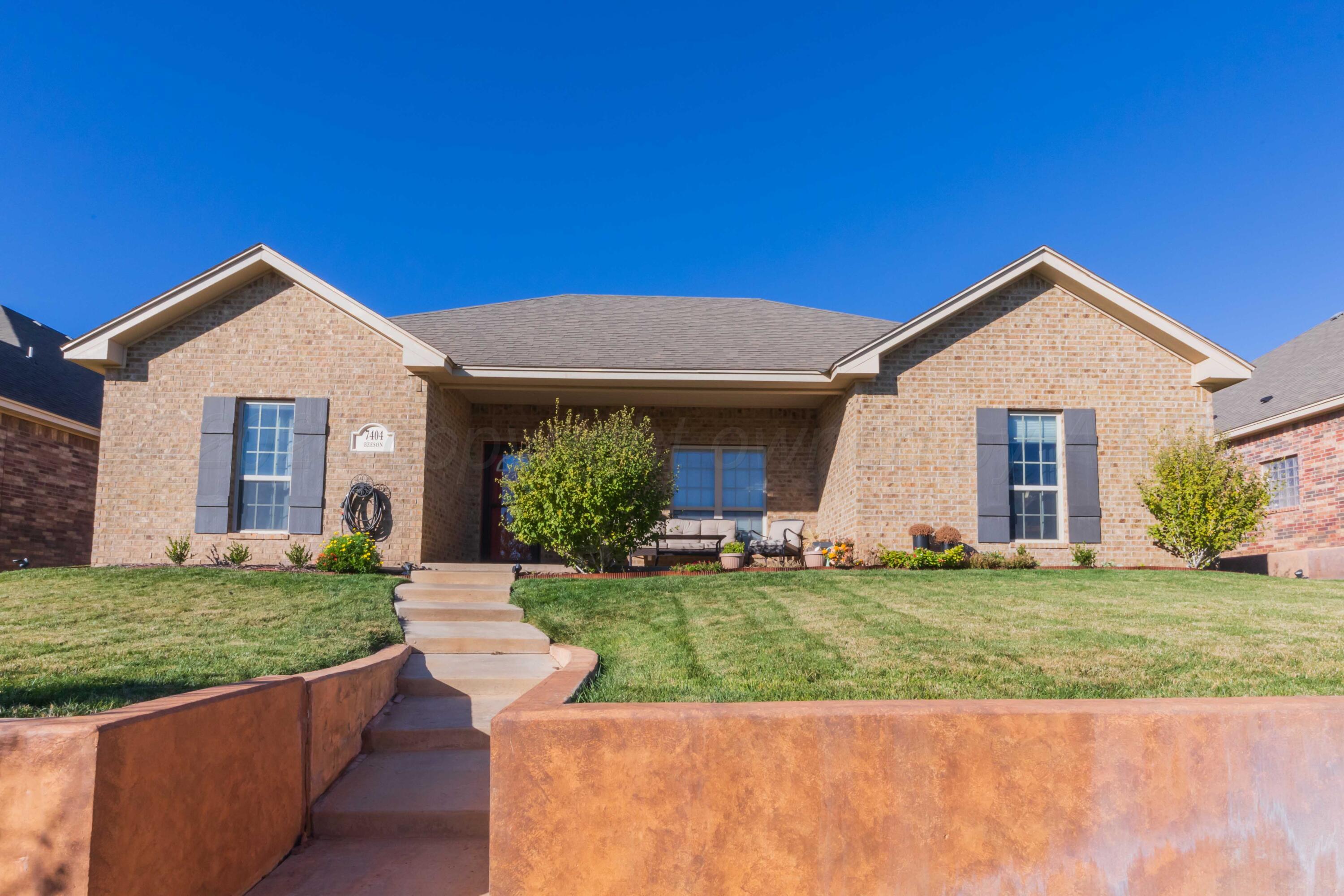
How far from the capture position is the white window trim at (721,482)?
525 inches

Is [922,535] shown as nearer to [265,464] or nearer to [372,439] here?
[372,439]

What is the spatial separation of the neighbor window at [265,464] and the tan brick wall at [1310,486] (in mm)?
14952

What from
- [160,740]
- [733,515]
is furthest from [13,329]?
[160,740]

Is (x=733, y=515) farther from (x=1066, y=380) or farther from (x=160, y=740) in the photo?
(x=160, y=740)

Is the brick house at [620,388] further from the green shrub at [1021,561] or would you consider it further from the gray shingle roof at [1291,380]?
the gray shingle roof at [1291,380]

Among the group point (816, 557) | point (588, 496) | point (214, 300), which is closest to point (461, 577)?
point (588, 496)

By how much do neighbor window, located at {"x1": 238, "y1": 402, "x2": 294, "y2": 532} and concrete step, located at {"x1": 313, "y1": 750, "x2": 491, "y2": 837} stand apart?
26.1ft

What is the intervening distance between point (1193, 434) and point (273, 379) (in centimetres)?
1297

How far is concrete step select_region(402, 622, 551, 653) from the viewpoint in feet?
22.0

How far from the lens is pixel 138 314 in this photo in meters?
11.0

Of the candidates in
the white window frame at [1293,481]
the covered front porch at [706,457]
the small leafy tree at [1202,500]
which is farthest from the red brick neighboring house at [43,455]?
the white window frame at [1293,481]

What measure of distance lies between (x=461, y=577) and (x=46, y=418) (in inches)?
332

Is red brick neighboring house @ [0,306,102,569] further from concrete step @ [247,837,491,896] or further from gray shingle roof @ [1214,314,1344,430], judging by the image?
gray shingle roof @ [1214,314,1344,430]

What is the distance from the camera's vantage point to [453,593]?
890 cm
